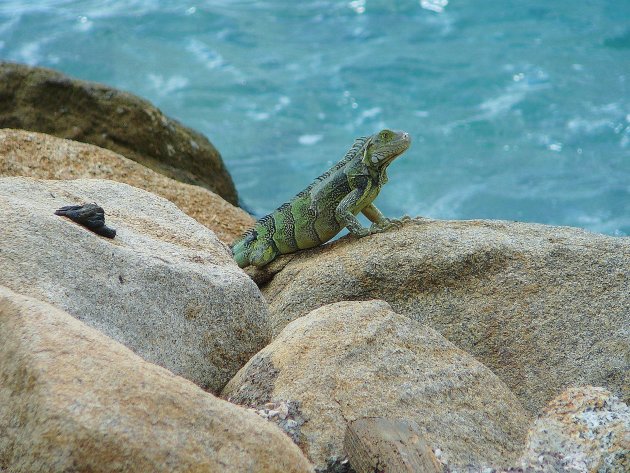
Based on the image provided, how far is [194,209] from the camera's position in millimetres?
8086

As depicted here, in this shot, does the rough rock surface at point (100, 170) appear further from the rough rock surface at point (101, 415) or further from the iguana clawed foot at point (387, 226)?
the rough rock surface at point (101, 415)

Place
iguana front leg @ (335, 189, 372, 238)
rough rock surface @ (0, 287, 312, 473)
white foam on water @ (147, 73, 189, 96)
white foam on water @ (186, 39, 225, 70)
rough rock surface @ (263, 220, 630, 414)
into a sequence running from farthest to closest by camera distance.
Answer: white foam on water @ (186, 39, 225, 70), white foam on water @ (147, 73, 189, 96), iguana front leg @ (335, 189, 372, 238), rough rock surface @ (263, 220, 630, 414), rough rock surface @ (0, 287, 312, 473)

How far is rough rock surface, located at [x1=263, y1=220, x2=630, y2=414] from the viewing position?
556 cm

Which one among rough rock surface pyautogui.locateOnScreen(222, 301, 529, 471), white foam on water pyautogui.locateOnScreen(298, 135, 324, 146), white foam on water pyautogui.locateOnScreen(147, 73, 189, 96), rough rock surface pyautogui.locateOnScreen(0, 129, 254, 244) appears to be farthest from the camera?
white foam on water pyautogui.locateOnScreen(147, 73, 189, 96)

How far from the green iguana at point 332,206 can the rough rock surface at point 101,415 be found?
337 cm

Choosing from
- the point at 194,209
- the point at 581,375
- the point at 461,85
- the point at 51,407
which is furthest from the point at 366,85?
the point at 51,407

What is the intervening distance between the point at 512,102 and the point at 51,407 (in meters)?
12.6

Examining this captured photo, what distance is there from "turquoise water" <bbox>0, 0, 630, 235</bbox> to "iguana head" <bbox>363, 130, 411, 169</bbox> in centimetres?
633

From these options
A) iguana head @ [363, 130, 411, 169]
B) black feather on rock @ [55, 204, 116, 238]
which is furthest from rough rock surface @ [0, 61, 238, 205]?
black feather on rock @ [55, 204, 116, 238]

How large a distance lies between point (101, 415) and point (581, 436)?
6.99 ft

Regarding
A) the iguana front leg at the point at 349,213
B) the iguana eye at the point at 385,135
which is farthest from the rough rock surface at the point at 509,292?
the iguana eye at the point at 385,135

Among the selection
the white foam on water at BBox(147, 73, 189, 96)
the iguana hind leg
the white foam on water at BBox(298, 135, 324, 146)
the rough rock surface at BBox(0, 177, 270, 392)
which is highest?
the rough rock surface at BBox(0, 177, 270, 392)

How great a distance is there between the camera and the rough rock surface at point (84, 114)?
8.73 meters

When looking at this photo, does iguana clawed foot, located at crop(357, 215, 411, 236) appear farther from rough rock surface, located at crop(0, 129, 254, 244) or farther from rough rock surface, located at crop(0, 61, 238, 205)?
rough rock surface, located at crop(0, 61, 238, 205)
